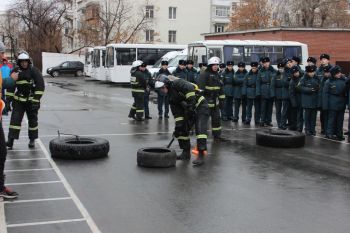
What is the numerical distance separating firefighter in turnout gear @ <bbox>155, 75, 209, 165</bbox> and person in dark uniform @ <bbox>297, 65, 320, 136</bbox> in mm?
4486

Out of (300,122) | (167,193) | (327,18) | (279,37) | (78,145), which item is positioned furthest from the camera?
(327,18)

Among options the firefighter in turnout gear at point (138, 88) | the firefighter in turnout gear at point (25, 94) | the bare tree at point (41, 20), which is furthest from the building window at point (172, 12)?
the firefighter in turnout gear at point (25, 94)

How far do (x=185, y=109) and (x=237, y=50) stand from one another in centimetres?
2108

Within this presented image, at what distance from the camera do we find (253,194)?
7.54m

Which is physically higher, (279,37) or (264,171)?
(279,37)

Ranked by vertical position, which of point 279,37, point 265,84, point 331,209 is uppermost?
point 279,37

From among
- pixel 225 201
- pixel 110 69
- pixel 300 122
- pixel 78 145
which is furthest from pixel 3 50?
pixel 110 69

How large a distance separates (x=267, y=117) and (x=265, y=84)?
3.50 ft

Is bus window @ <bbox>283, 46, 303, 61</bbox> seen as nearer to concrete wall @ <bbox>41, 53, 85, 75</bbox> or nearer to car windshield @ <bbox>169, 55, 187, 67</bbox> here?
car windshield @ <bbox>169, 55, 187, 67</bbox>

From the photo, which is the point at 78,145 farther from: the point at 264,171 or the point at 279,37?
the point at 279,37

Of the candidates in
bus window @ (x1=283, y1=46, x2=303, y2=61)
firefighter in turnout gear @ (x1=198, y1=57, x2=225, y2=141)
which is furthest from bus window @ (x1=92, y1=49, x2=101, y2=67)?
firefighter in turnout gear @ (x1=198, y1=57, x2=225, y2=141)

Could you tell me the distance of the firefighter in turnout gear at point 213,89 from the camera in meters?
12.4

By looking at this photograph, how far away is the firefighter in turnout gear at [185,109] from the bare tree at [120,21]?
1985 inches

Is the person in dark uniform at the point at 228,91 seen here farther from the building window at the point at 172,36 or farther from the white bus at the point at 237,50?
the building window at the point at 172,36
